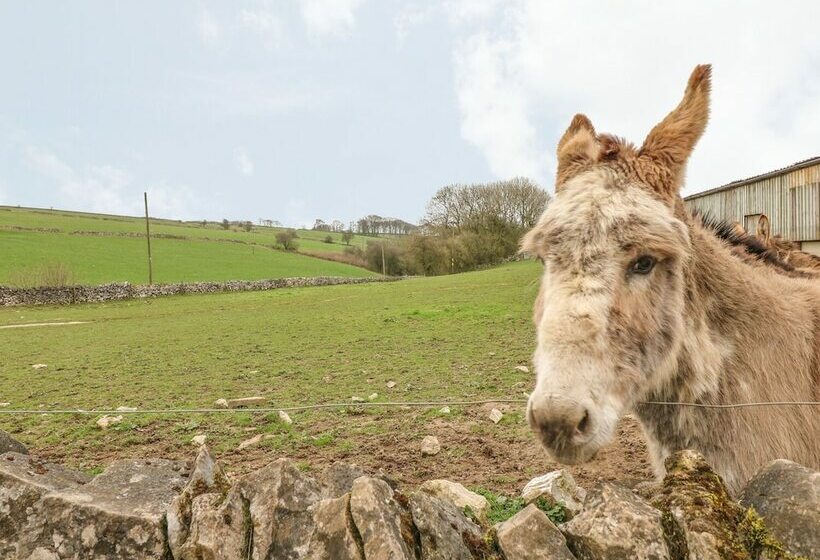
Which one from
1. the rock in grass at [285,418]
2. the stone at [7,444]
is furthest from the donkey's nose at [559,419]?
the rock in grass at [285,418]

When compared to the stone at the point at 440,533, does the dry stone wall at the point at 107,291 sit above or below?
below

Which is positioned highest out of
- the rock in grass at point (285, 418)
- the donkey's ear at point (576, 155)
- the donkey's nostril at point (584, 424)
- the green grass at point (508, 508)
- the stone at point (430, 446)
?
the donkey's ear at point (576, 155)

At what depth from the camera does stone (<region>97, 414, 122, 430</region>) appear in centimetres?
650

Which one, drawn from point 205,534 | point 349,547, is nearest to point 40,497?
point 205,534

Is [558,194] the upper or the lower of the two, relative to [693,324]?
upper

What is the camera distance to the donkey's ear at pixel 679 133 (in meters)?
2.50

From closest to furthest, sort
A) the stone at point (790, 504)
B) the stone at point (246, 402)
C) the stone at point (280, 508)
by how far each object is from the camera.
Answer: the stone at point (790, 504)
the stone at point (280, 508)
the stone at point (246, 402)

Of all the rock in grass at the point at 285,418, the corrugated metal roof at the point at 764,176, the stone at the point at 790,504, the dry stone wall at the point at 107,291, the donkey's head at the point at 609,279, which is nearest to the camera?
the stone at the point at 790,504

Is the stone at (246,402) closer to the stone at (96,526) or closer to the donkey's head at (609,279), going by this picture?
the stone at (96,526)

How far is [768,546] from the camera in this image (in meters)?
1.68

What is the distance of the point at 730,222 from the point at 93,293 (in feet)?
139

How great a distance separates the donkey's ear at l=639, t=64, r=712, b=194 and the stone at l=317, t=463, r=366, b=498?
2105 millimetres

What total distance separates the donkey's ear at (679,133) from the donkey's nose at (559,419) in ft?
4.17

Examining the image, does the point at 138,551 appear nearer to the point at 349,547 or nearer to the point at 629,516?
the point at 349,547
